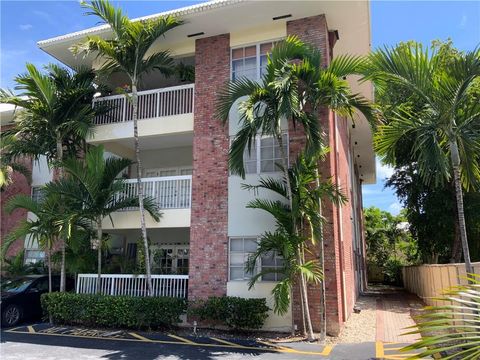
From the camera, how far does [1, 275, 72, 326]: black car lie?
12.4 meters

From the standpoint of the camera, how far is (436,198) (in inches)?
789

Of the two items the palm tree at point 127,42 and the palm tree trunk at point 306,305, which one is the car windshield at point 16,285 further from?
the palm tree trunk at point 306,305

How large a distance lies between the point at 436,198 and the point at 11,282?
1762 centimetres

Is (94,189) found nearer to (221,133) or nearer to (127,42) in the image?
(221,133)

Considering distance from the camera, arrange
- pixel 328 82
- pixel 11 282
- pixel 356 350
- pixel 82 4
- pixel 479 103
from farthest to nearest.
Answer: pixel 11 282 → pixel 82 4 → pixel 328 82 → pixel 356 350 → pixel 479 103

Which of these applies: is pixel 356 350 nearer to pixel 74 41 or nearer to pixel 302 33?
pixel 302 33

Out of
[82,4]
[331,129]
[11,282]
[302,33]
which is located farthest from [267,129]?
[11,282]

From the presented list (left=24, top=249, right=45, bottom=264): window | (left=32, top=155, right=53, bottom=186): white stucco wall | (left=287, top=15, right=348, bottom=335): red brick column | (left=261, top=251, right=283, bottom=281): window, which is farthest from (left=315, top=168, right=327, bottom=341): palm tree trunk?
(left=32, top=155, right=53, bottom=186): white stucco wall

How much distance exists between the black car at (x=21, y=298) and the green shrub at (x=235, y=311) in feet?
18.1

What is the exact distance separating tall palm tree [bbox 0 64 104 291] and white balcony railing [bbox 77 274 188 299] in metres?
0.71

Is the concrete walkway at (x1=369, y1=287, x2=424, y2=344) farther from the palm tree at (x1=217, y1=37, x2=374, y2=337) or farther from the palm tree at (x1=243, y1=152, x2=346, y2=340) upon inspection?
the palm tree at (x1=243, y1=152, x2=346, y2=340)

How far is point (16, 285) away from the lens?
13141 millimetres

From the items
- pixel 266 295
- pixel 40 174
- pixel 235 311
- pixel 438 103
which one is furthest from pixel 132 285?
pixel 438 103

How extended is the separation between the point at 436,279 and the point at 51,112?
13081mm
